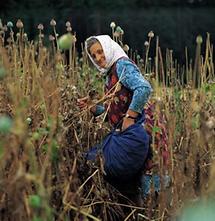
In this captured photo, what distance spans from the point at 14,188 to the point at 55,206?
46 cm

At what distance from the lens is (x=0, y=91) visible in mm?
2596

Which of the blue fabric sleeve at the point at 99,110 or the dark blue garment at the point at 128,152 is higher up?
the blue fabric sleeve at the point at 99,110

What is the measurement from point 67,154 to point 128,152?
0.48 m

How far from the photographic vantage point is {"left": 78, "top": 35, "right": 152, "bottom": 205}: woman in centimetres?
260

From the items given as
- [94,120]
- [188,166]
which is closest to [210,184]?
[188,166]

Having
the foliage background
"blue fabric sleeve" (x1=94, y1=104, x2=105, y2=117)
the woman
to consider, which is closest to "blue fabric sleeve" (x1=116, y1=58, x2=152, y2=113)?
the woman

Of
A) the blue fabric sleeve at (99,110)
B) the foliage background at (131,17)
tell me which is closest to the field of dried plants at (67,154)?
the blue fabric sleeve at (99,110)

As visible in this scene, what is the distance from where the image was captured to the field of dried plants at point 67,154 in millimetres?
1678

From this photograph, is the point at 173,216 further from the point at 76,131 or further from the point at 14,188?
the point at 76,131

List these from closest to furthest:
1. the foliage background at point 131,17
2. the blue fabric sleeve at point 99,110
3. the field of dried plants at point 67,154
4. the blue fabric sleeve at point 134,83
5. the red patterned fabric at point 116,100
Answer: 1. the field of dried plants at point 67,154
2. the blue fabric sleeve at point 134,83
3. the red patterned fabric at point 116,100
4. the blue fabric sleeve at point 99,110
5. the foliage background at point 131,17

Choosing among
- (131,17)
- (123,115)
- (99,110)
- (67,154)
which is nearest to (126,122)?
(123,115)

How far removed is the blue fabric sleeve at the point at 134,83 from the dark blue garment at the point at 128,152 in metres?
0.08

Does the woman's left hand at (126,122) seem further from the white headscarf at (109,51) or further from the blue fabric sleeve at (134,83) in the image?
the white headscarf at (109,51)

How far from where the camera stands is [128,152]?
8.57ft
